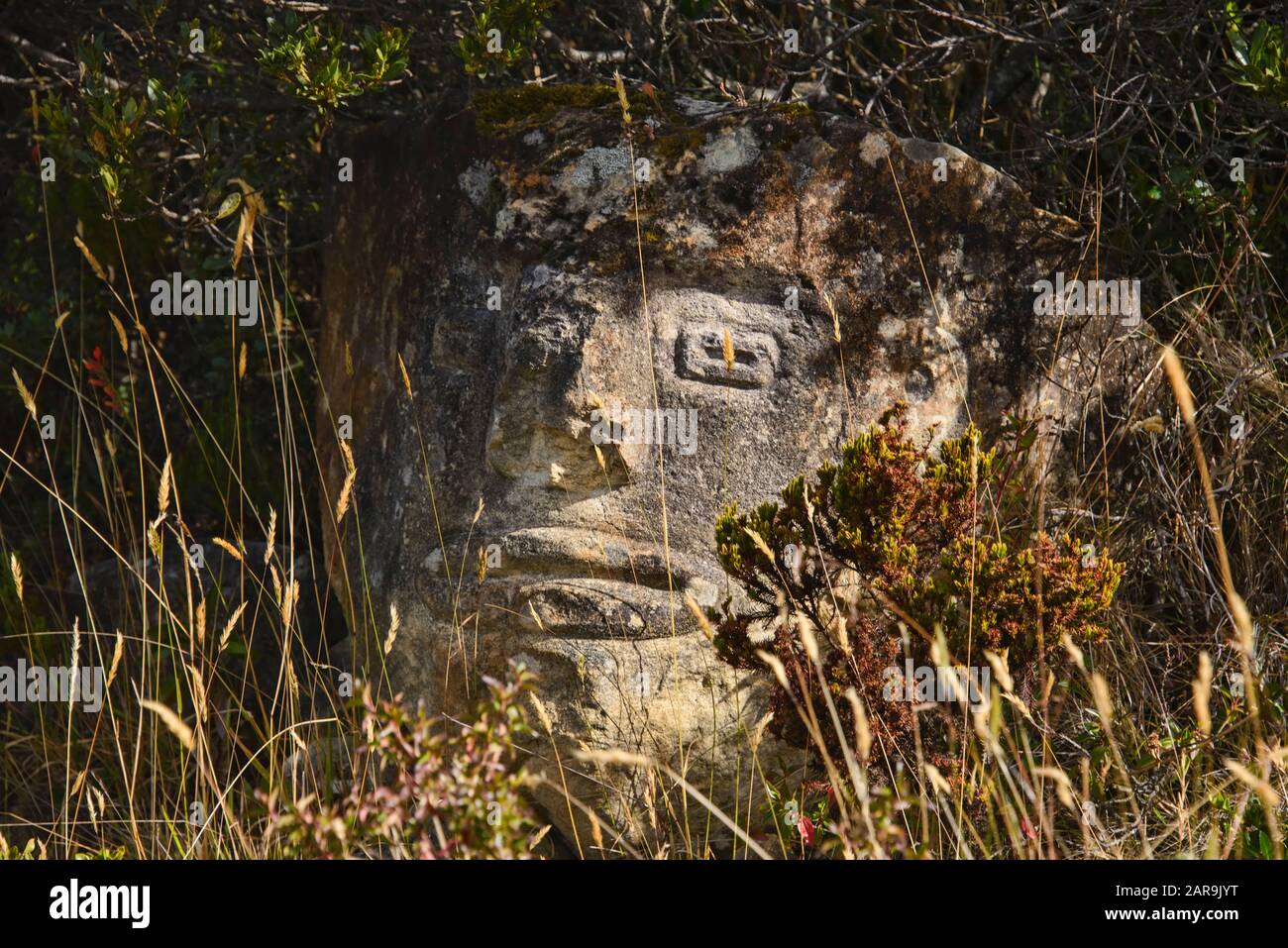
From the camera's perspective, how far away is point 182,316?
505 centimetres

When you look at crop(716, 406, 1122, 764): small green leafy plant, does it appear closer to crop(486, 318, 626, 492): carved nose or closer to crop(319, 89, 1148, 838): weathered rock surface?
crop(319, 89, 1148, 838): weathered rock surface

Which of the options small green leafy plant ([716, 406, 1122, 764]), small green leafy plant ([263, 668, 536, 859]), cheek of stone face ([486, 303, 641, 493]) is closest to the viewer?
small green leafy plant ([263, 668, 536, 859])

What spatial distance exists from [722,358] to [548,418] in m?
0.45

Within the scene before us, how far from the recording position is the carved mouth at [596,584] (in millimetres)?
3172

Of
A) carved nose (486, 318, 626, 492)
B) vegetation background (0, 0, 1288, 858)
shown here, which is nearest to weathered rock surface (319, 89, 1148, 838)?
carved nose (486, 318, 626, 492)

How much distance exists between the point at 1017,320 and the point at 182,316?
3.10m

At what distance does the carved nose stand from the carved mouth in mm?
139

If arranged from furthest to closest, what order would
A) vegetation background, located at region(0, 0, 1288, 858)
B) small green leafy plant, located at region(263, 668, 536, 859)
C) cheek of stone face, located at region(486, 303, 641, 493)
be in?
cheek of stone face, located at region(486, 303, 641, 493) → vegetation background, located at region(0, 0, 1288, 858) → small green leafy plant, located at region(263, 668, 536, 859)

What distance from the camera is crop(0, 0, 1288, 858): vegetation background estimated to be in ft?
10.2

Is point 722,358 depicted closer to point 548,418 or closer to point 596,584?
point 548,418

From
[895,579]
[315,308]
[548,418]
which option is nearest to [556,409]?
[548,418]

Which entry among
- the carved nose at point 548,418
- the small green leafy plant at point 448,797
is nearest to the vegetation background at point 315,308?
the carved nose at point 548,418

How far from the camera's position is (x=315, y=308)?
5.02 m

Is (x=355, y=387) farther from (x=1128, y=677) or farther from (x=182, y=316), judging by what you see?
(x=1128, y=677)
